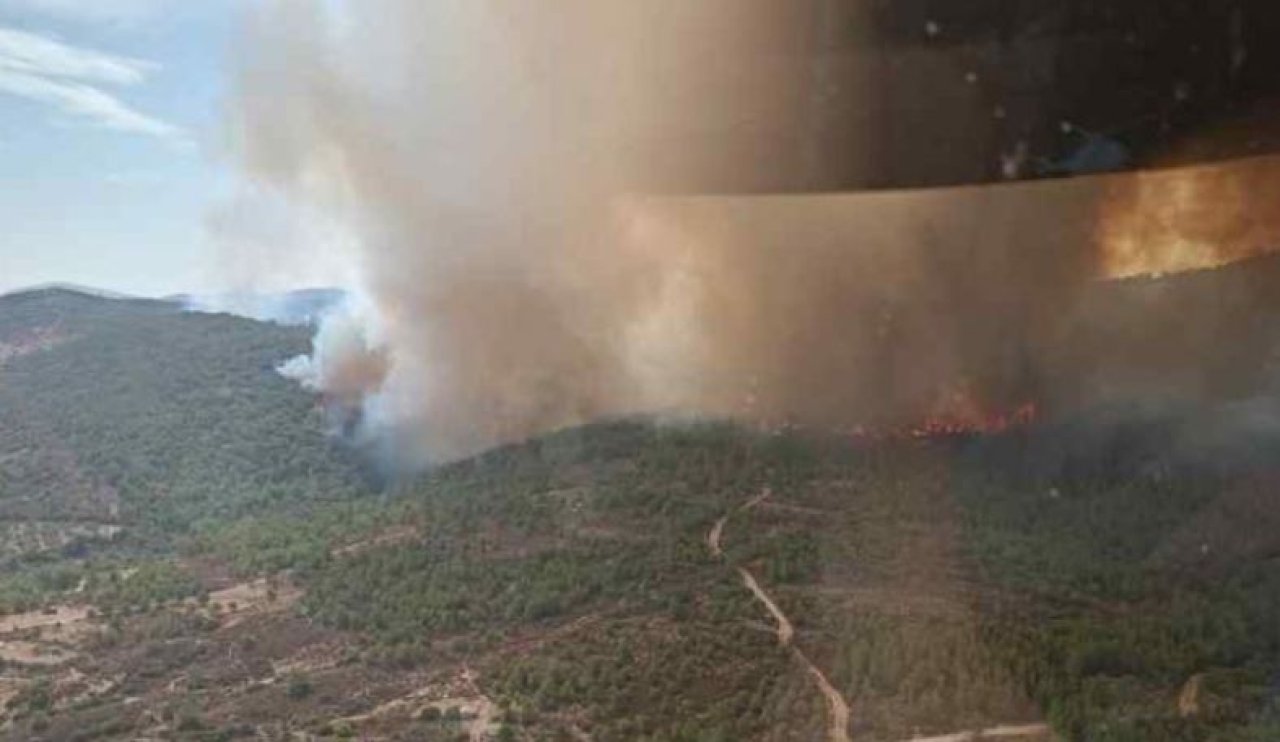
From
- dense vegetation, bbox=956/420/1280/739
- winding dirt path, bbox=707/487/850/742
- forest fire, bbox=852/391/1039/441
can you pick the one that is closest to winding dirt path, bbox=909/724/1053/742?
dense vegetation, bbox=956/420/1280/739

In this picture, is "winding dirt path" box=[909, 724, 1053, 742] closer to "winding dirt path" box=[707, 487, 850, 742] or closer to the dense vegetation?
the dense vegetation

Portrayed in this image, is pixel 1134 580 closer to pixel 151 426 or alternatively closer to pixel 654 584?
pixel 654 584

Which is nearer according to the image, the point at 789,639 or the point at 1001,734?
the point at 1001,734

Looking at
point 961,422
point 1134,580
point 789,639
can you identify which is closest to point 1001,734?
point 789,639

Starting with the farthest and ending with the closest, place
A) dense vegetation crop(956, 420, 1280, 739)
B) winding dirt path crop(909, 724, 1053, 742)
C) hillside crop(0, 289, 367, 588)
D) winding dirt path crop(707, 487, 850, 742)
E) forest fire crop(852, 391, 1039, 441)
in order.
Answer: hillside crop(0, 289, 367, 588) < forest fire crop(852, 391, 1039, 441) < dense vegetation crop(956, 420, 1280, 739) < winding dirt path crop(707, 487, 850, 742) < winding dirt path crop(909, 724, 1053, 742)

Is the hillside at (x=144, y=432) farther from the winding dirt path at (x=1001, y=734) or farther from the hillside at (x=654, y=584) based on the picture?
the winding dirt path at (x=1001, y=734)

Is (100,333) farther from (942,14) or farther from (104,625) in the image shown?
Answer: (942,14)

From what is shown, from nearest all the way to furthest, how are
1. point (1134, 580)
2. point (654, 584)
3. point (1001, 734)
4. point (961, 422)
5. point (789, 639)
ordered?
point (1001, 734) < point (789, 639) < point (1134, 580) < point (654, 584) < point (961, 422)
